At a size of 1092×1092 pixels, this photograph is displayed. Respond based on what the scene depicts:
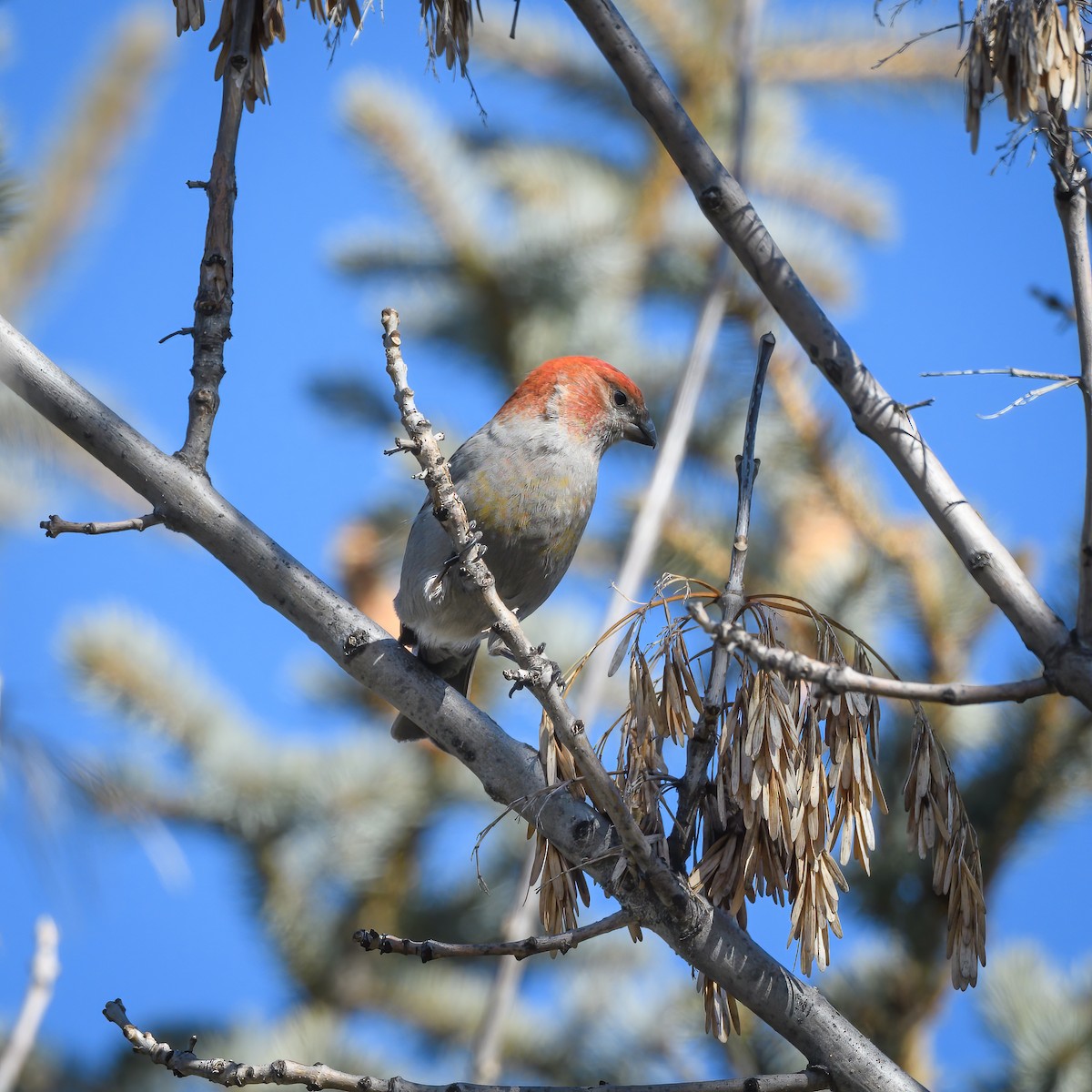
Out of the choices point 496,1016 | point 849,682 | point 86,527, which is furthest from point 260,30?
point 496,1016

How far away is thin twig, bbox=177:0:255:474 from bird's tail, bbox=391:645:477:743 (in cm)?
151

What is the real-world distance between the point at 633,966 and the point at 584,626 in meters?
2.20

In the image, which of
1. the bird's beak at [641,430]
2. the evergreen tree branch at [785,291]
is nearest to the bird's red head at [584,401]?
the bird's beak at [641,430]

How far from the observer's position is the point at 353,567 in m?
6.89

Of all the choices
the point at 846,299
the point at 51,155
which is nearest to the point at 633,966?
the point at 846,299

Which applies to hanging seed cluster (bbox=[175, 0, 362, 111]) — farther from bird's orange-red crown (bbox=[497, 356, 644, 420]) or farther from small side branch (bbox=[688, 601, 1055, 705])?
small side branch (bbox=[688, 601, 1055, 705])

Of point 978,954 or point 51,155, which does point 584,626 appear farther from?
point 978,954

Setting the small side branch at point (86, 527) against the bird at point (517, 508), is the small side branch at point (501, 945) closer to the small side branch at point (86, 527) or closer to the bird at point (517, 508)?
the small side branch at point (86, 527)

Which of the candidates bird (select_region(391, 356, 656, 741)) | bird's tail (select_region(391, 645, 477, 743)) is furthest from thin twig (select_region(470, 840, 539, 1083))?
bird (select_region(391, 356, 656, 741))

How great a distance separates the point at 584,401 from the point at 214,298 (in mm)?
1583

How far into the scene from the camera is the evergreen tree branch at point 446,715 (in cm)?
222

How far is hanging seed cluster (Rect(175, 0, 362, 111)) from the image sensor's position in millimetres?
2863

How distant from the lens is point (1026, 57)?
215cm

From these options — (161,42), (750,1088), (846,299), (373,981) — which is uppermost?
(161,42)
